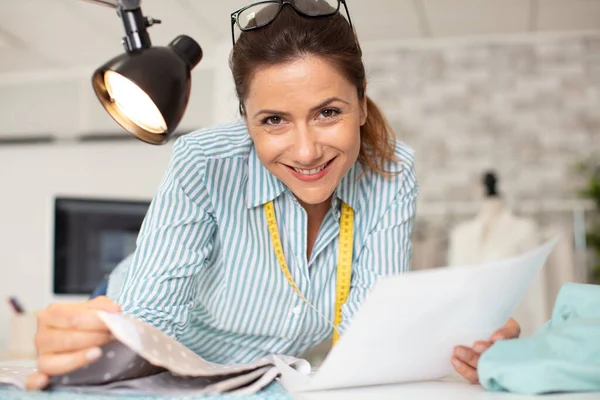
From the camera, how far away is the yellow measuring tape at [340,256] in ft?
Answer: 4.18

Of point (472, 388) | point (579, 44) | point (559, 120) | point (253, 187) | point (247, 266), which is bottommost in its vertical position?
point (472, 388)

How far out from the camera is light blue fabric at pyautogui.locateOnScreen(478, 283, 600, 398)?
73cm

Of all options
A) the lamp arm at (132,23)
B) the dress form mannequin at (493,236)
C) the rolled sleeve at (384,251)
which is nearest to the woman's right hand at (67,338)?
the lamp arm at (132,23)

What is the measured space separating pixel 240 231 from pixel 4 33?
3.36 meters

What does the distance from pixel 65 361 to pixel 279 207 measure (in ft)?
2.03

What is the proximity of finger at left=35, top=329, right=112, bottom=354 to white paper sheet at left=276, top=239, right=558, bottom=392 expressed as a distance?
229mm

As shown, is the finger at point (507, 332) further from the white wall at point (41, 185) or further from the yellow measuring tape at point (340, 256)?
the white wall at point (41, 185)

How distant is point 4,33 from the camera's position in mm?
4020

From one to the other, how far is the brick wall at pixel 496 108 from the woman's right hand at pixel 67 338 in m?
3.59

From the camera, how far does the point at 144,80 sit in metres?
0.87

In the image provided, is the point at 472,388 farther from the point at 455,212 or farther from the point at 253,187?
the point at 455,212

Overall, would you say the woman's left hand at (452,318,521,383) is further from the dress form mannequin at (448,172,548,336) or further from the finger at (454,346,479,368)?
the dress form mannequin at (448,172,548,336)

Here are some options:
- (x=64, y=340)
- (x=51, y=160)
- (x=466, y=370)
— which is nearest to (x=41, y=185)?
(x=51, y=160)

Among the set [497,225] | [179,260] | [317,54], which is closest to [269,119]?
[317,54]
